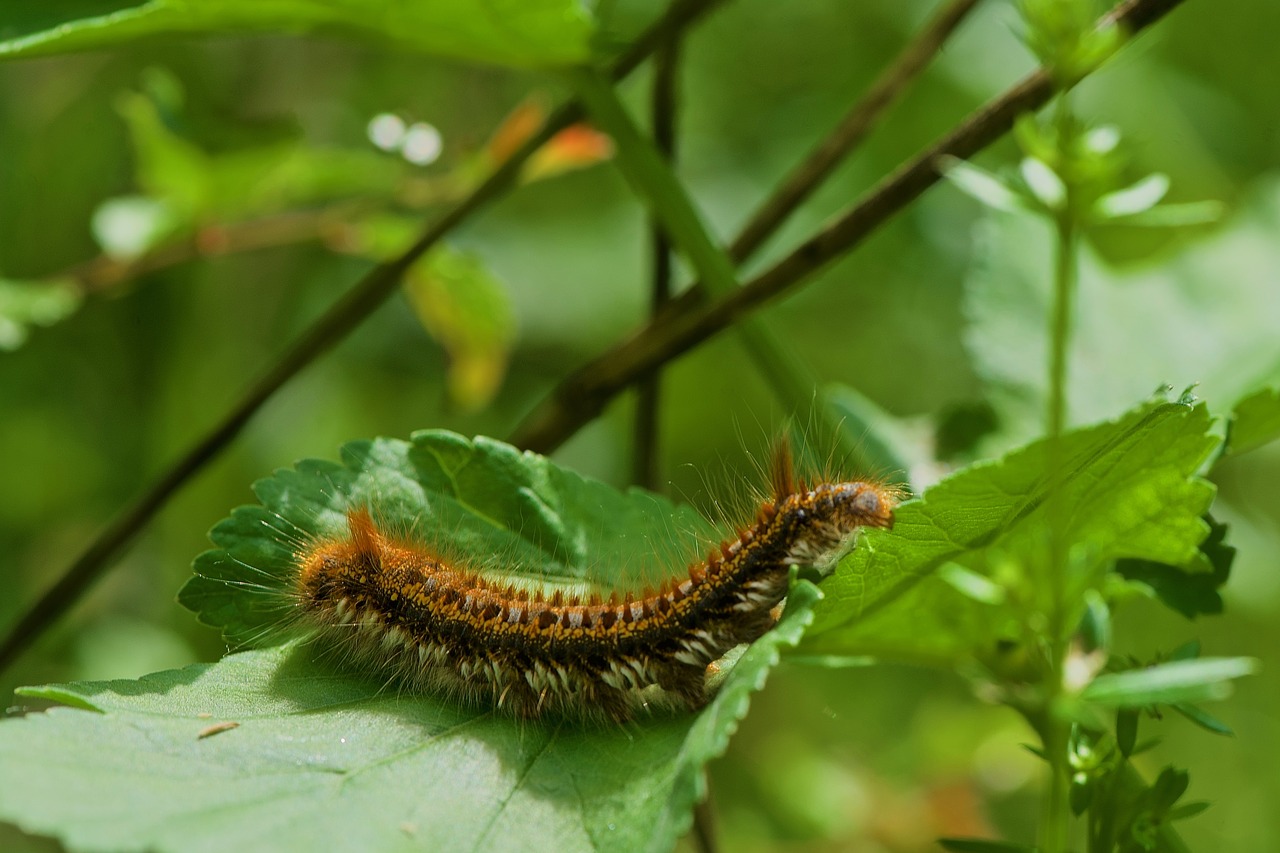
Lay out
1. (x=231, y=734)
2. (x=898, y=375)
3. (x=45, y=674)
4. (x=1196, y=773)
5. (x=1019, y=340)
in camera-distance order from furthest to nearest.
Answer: (x=898, y=375) < (x=1196, y=773) < (x=45, y=674) < (x=1019, y=340) < (x=231, y=734)

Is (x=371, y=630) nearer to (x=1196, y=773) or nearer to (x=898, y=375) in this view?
(x=898, y=375)

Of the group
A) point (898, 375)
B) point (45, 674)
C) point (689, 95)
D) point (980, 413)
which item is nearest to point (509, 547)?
point (980, 413)

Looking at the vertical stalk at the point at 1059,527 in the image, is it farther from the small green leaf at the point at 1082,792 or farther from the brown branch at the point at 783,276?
the brown branch at the point at 783,276

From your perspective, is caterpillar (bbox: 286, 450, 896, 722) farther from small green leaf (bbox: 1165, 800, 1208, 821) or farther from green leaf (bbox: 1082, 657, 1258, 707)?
green leaf (bbox: 1082, 657, 1258, 707)

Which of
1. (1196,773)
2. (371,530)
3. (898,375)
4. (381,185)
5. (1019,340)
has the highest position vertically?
→ (381,185)

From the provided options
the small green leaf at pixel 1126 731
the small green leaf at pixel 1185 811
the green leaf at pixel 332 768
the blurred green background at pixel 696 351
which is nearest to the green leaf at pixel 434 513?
the green leaf at pixel 332 768
